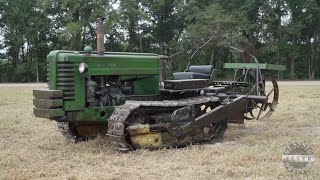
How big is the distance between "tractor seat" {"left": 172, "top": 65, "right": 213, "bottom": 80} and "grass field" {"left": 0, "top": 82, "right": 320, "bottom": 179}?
1.27 m

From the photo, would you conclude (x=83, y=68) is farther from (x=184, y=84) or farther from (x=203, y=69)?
(x=203, y=69)

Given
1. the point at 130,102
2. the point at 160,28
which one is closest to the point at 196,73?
the point at 130,102

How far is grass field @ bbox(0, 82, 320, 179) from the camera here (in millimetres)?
5738

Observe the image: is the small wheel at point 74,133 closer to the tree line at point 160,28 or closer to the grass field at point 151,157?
the grass field at point 151,157

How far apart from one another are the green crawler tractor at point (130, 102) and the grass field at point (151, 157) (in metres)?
0.31

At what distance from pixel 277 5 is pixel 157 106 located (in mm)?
36232

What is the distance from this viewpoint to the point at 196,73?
9.10 meters

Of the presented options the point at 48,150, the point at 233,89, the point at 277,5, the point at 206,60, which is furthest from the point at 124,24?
the point at 48,150

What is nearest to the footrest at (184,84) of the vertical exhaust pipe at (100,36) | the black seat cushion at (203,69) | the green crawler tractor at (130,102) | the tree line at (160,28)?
the green crawler tractor at (130,102)

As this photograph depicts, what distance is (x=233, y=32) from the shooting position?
37.5m

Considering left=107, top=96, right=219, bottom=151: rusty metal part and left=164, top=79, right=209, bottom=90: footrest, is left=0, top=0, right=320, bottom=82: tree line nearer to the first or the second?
left=164, top=79, right=209, bottom=90: footrest

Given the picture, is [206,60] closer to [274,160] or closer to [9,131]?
[9,131]

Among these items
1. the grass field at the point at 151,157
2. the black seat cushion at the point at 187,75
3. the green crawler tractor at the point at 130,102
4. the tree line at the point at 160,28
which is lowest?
the grass field at the point at 151,157

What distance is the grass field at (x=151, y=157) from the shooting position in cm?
574
